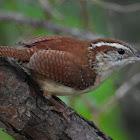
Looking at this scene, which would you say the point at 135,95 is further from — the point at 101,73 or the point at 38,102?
the point at 38,102

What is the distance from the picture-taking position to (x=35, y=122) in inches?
109

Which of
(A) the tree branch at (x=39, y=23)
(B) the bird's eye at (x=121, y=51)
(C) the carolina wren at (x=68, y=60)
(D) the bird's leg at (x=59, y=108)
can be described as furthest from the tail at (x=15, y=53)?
(A) the tree branch at (x=39, y=23)

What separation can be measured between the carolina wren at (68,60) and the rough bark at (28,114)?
4.9 inches

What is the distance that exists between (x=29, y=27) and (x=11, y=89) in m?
3.17

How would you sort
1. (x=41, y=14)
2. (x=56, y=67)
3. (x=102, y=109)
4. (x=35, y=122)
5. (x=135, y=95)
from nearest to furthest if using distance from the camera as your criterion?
(x=35, y=122)
(x=56, y=67)
(x=102, y=109)
(x=135, y=95)
(x=41, y=14)

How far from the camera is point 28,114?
8.90 feet

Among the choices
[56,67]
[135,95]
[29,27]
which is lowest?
[135,95]

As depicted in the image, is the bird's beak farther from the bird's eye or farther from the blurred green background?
the blurred green background

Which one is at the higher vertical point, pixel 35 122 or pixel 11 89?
pixel 11 89

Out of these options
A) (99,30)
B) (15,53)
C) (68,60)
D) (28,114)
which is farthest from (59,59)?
(99,30)

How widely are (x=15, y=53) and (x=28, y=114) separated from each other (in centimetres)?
54

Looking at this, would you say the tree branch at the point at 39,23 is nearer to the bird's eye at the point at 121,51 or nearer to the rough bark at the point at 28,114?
the bird's eye at the point at 121,51

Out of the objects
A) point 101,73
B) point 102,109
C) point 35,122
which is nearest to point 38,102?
point 35,122

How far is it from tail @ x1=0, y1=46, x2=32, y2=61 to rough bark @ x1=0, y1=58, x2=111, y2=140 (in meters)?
0.05
